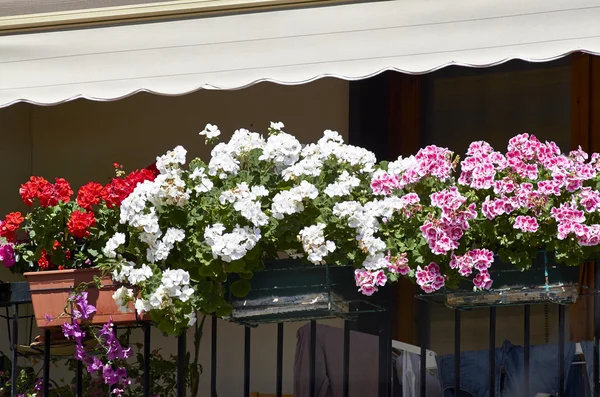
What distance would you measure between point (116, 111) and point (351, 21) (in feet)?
9.09

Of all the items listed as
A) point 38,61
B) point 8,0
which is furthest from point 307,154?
point 8,0

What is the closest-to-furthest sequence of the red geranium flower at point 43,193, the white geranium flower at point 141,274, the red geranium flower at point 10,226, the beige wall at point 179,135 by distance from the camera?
the white geranium flower at point 141,274 → the red geranium flower at point 43,193 → the red geranium flower at point 10,226 → the beige wall at point 179,135

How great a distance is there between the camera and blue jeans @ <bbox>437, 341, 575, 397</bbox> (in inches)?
190

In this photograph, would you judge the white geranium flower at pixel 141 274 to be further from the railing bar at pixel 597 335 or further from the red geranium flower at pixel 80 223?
the railing bar at pixel 597 335

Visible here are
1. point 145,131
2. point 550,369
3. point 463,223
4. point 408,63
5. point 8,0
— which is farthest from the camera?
point 145,131

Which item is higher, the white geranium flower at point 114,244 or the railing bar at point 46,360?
the white geranium flower at point 114,244

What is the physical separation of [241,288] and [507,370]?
130cm

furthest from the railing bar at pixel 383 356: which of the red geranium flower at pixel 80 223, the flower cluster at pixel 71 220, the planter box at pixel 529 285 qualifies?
the red geranium flower at pixel 80 223

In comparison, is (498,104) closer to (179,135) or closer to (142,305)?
(179,135)

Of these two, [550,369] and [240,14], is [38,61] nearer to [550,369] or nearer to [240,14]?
[240,14]

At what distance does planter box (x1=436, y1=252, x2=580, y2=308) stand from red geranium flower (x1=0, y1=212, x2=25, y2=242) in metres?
1.71

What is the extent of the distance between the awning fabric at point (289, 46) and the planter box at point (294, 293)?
0.81 meters

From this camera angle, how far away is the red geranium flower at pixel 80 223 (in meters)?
4.35

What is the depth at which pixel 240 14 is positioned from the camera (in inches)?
192
